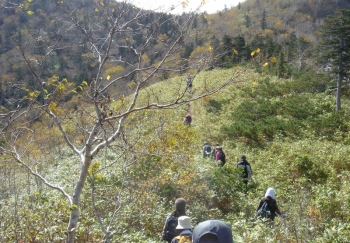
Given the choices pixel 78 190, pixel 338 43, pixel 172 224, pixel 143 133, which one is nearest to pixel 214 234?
pixel 78 190

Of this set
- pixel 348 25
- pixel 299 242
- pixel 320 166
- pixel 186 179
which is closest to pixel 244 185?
pixel 186 179

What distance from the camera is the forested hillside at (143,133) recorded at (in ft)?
12.3

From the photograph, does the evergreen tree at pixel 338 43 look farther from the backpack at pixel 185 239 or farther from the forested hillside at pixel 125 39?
the backpack at pixel 185 239

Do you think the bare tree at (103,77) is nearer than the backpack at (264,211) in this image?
Yes

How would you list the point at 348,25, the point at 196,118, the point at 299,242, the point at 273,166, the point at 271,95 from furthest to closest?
the point at 271,95, the point at 196,118, the point at 348,25, the point at 273,166, the point at 299,242

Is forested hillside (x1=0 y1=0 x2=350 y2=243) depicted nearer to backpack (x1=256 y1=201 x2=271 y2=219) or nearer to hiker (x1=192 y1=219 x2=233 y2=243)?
backpack (x1=256 y1=201 x2=271 y2=219)

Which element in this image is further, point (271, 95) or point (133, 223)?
point (271, 95)

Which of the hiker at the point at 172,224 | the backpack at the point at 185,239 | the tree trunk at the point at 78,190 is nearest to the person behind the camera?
the backpack at the point at 185,239

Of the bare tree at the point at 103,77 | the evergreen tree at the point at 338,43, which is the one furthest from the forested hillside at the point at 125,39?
the evergreen tree at the point at 338,43

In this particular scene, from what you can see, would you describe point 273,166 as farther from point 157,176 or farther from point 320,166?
point 157,176

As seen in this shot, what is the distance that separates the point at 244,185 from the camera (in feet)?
29.9

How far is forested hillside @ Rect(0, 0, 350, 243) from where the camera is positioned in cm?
374

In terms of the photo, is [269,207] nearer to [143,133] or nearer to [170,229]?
[170,229]

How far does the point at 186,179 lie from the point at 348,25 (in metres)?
16.3
